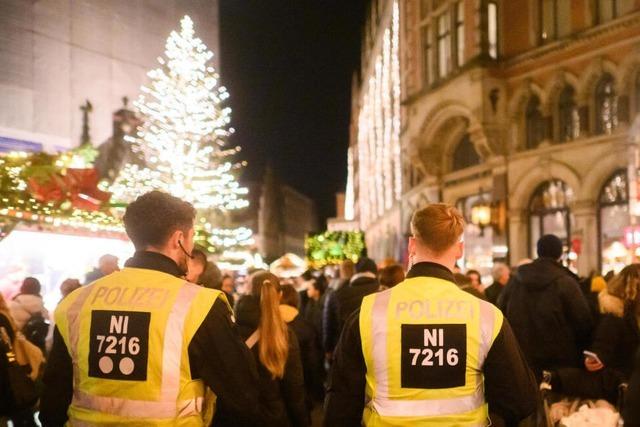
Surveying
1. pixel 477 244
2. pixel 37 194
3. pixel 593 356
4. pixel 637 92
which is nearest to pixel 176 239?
pixel 593 356

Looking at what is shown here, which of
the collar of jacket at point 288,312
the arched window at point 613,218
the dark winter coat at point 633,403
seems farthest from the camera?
the arched window at point 613,218

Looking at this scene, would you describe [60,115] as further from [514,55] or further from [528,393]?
[528,393]

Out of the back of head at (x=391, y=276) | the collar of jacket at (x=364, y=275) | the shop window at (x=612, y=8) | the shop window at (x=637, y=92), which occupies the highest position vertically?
the shop window at (x=612, y=8)

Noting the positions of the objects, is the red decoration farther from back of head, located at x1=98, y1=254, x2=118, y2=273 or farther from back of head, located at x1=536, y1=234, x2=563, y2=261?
back of head, located at x1=536, y1=234, x2=563, y2=261

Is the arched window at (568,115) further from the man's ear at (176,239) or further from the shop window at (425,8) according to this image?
the man's ear at (176,239)

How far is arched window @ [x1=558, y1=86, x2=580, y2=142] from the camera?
76.6 feet

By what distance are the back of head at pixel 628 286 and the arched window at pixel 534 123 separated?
19.8m

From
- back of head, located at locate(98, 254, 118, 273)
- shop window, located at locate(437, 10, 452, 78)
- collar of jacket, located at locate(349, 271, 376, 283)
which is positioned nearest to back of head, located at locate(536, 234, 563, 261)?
collar of jacket, located at locate(349, 271, 376, 283)

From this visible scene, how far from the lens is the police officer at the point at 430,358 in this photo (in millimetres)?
3195

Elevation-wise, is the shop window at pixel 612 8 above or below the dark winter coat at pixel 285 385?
above

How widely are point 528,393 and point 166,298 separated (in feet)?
5.35

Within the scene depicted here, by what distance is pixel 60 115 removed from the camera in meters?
28.4

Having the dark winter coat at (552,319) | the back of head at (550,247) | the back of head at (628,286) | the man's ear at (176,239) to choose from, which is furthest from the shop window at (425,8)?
the man's ear at (176,239)

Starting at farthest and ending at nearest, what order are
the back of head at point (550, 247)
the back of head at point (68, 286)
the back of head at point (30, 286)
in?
the back of head at point (68, 286) → the back of head at point (30, 286) → the back of head at point (550, 247)
